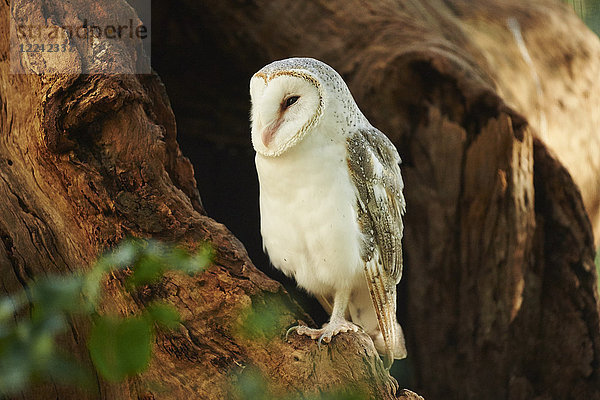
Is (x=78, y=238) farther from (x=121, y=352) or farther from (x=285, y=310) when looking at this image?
(x=121, y=352)

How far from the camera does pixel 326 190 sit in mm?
1241

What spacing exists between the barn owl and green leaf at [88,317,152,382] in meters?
0.78

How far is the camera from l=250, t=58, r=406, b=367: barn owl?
46.9 inches

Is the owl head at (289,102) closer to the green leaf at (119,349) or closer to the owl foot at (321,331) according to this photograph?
the owl foot at (321,331)

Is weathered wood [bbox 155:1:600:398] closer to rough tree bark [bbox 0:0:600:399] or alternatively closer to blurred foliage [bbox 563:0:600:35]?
rough tree bark [bbox 0:0:600:399]

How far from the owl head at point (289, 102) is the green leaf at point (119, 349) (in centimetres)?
78

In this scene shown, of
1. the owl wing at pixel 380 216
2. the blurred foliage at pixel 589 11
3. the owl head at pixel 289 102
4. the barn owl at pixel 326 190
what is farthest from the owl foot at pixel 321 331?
the blurred foliage at pixel 589 11

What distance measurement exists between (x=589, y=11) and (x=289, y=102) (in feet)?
7.39

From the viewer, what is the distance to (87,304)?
58 cm

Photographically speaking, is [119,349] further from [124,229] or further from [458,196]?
[458,196]

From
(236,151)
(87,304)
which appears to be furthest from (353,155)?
(236,151)

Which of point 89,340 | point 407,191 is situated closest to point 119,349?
point 89,340

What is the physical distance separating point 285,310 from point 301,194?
0.26m

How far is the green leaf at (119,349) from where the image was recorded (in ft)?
1.44
